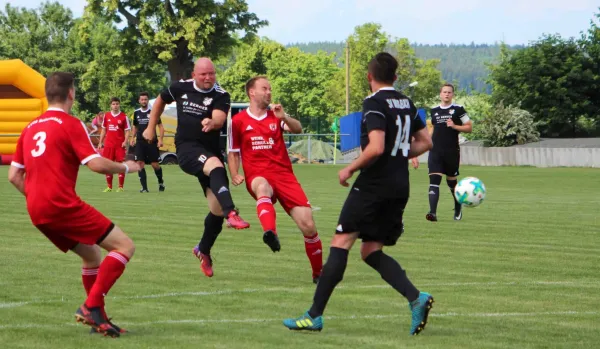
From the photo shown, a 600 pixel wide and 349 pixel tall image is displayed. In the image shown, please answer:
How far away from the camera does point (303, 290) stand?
910 cm

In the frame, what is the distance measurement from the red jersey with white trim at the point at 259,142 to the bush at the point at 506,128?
41694 millimetres

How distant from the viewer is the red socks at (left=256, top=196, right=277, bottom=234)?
377 inches

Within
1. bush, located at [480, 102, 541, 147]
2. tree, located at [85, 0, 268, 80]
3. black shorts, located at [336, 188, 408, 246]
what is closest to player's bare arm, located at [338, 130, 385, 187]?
black shorts, located at [336, 188, 408, 246]

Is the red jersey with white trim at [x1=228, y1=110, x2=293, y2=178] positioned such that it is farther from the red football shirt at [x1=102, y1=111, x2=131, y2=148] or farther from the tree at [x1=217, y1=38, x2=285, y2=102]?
the tree at [x1=217, y1=38, x2=285, y2=102]

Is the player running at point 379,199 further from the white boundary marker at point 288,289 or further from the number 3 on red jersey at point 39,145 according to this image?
the number 3 on red jersey at point 39,145

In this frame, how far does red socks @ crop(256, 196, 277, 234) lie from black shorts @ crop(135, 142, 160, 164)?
51.0ft

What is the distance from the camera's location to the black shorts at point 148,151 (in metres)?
25.3

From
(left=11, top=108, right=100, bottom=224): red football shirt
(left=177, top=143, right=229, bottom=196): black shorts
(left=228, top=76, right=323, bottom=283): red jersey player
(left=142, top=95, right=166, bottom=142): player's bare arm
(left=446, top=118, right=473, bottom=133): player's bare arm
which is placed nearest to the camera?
(left=11, top=108, right=100, bottom=224): red football shirt

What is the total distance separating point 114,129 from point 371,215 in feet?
65.4

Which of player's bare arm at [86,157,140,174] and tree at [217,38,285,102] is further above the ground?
tree at [217,38,285,102]

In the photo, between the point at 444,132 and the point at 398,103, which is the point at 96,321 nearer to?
the point at 398,103

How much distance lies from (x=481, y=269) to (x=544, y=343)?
13.0 feet

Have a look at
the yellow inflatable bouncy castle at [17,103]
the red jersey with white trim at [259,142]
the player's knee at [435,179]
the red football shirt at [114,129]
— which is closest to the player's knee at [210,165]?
the red jersey with white trim at [259,142]

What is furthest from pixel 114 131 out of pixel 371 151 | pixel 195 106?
pixel 371 151
